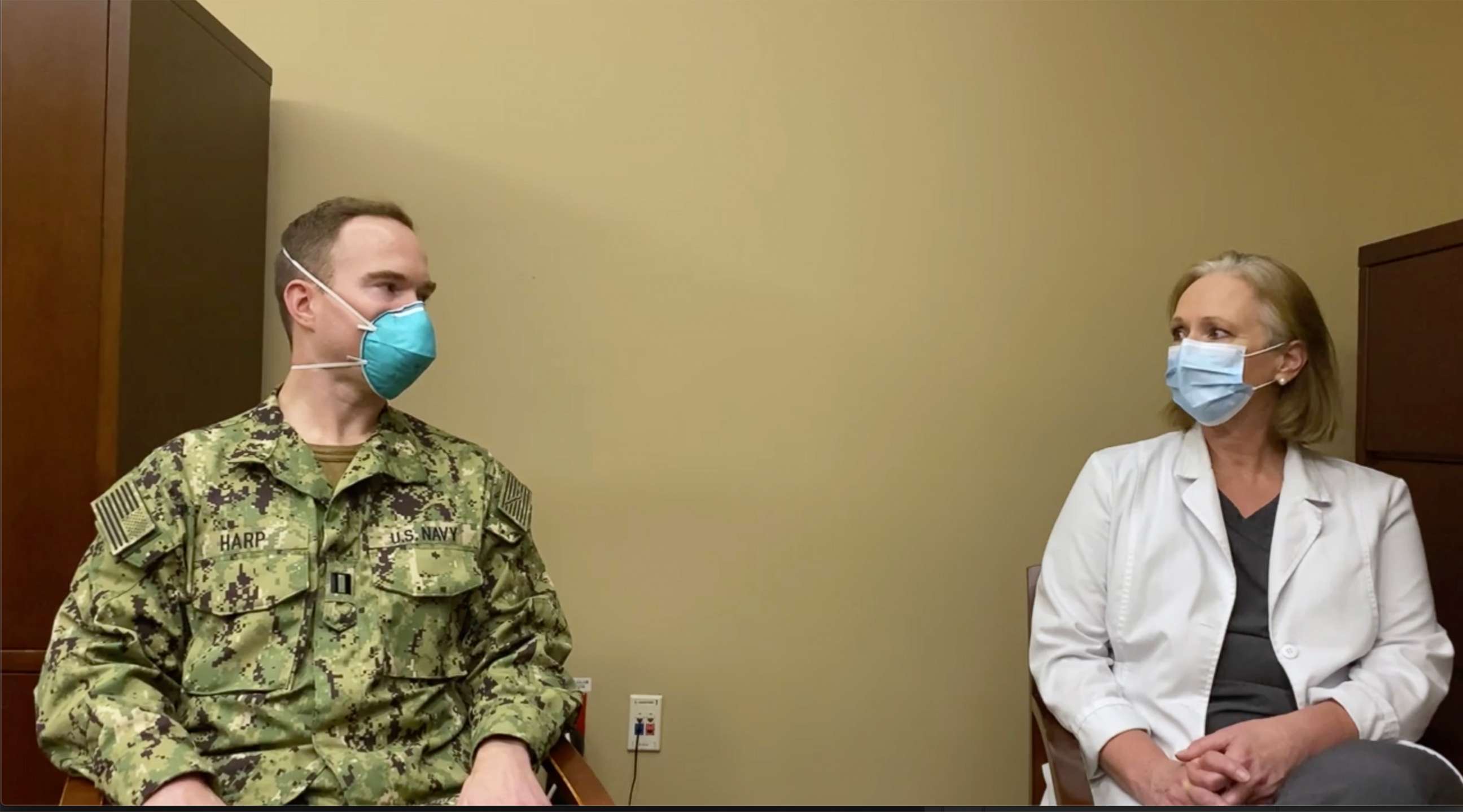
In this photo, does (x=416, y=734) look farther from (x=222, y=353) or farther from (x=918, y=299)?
(x=918, y=299)

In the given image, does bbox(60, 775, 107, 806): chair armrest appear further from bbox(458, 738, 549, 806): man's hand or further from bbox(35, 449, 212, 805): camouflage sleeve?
bbox(458, 738, 549, 806): man's hand

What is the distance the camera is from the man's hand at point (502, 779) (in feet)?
4.29

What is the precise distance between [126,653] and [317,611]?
9.6 inches

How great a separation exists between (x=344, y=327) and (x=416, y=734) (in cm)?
63

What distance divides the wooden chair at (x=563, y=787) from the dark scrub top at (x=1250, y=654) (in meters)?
1.02

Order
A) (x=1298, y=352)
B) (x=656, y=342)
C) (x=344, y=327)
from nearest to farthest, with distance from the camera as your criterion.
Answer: (x=344, y=327) < (x=1298, y=352) < (x=656, y=342)

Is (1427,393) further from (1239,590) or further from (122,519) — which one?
(122,519)

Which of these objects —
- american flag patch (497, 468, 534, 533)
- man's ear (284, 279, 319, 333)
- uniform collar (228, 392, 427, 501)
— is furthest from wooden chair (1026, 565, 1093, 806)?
man's ear (284, 279, 319, 333)

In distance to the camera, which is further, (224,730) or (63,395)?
(63,395)

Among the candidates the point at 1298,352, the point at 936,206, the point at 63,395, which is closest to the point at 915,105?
the point at 936,206

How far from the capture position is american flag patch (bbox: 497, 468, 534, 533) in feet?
5.11

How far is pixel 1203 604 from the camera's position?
1.65 m

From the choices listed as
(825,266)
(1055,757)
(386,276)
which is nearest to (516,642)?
(386,276)

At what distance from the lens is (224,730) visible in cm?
134
